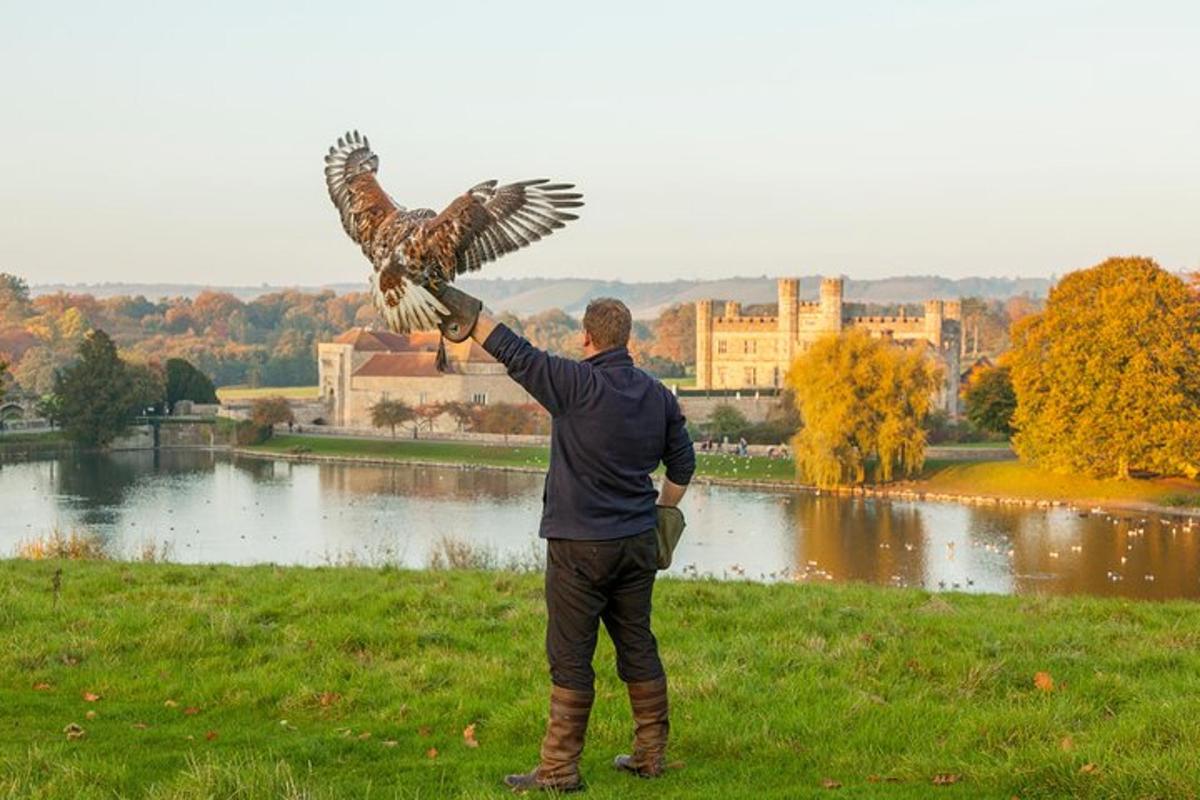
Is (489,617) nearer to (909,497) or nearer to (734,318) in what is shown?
(909,497)

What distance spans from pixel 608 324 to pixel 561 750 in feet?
5.41

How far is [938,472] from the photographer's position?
52.9 meters

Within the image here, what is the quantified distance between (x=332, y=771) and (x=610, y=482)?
65.3 inches

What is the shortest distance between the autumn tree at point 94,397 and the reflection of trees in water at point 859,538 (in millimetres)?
40914

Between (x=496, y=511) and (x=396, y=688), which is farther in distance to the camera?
(x=496, y=511)

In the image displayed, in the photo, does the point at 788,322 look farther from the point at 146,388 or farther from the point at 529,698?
the point at 529,698

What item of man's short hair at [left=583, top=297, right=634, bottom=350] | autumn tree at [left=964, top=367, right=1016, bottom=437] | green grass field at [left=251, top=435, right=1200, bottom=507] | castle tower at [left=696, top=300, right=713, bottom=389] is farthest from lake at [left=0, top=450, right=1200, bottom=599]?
castle tower at [left=696, top=300, right=713, bottom=389]

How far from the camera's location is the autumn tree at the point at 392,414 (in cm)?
8125

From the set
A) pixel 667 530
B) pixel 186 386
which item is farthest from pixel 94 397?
pixel 667 530

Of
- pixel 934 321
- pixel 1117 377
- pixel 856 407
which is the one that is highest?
pixel 934 321

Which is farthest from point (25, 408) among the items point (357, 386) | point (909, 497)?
point (909, 497)

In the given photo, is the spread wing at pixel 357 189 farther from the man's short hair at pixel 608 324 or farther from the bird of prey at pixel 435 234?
the man's short hair at pixel 608 324

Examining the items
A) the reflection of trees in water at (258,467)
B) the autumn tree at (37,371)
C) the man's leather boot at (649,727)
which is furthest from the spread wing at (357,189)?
the autumn tree at (37,371)

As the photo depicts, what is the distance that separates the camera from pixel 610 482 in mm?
5668
